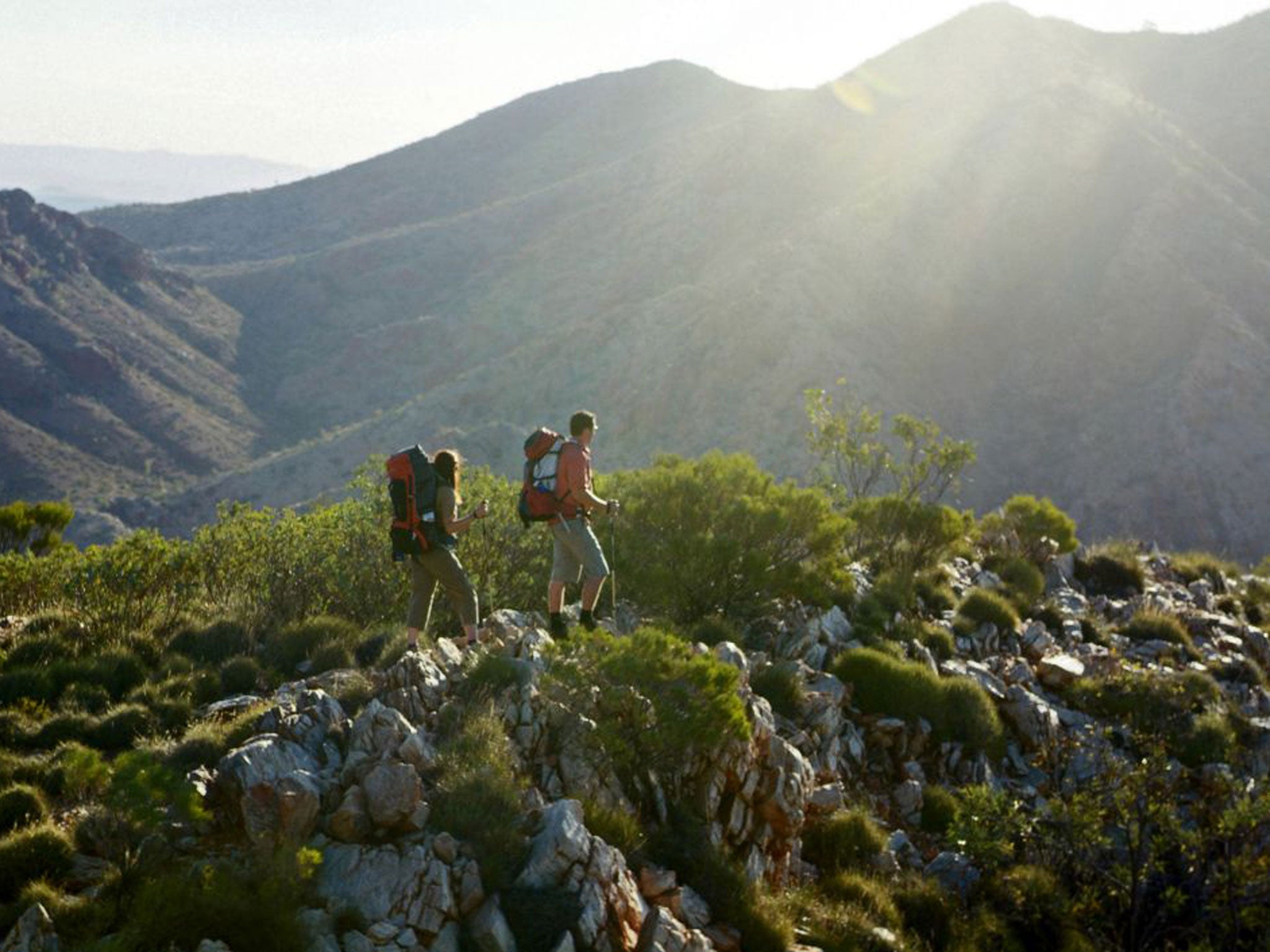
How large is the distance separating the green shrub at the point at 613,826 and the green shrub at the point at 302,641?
435 cm

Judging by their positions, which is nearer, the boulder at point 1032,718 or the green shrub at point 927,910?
the green shrub at point 927,910

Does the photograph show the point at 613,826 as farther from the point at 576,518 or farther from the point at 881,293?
the point at 881,293

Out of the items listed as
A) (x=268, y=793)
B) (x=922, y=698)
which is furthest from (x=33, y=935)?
(x=922, y=698)

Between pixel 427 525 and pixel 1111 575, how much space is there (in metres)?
16.2

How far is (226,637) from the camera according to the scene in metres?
12.2

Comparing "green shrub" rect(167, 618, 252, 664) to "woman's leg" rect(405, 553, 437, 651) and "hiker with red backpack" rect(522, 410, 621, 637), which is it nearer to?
"woman's leg" rect(405, 553, 437, 651)

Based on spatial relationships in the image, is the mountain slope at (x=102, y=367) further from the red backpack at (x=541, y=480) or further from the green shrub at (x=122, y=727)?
the red backpack at (x=541, y=480)

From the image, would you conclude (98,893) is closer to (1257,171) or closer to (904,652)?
(904,652)

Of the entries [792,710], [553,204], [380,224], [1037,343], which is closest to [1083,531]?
[1037,343]

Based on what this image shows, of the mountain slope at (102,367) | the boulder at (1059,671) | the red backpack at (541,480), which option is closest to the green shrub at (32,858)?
the red backpack at (541,480)

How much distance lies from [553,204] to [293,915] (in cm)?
8856

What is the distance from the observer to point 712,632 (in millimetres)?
13234

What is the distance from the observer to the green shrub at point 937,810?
12.1 meters

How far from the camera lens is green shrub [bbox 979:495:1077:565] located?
21438mm
